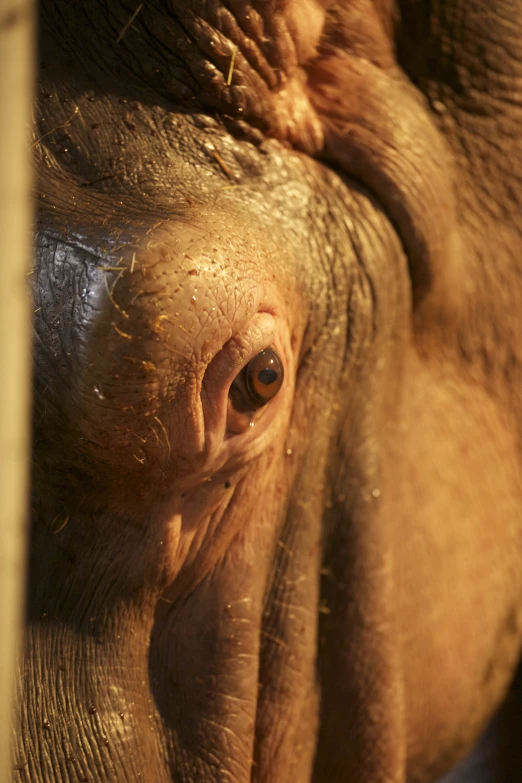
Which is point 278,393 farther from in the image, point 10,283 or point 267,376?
point 10,283

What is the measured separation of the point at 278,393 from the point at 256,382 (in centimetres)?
6

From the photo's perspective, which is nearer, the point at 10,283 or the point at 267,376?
the point at 10,283

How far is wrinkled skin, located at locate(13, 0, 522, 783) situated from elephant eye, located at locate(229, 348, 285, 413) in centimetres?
1

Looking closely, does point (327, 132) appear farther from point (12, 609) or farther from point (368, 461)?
point (12, 609)

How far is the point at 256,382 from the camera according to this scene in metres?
0.85

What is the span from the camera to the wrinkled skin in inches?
30.8

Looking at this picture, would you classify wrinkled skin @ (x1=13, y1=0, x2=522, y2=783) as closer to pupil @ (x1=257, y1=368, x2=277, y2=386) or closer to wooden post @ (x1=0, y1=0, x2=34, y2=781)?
pupil @ (x1=257, y1=368, x2=277, y2=386)

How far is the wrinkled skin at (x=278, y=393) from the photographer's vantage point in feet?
2.57

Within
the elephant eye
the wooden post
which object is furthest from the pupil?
the wooden post

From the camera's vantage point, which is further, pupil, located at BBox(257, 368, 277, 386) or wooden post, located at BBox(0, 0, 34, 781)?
pupil, located at BBox(257, 368, 277, 386)

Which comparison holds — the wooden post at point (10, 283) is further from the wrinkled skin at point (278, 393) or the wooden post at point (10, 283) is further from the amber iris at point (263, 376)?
the amber iris at point (263, 376)

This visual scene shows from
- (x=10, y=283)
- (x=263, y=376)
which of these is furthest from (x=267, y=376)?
(x=10, y=283)

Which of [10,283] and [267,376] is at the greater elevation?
[10,283]

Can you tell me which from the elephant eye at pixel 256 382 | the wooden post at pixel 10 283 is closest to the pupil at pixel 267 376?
the elephant eye at pixel 256 382
